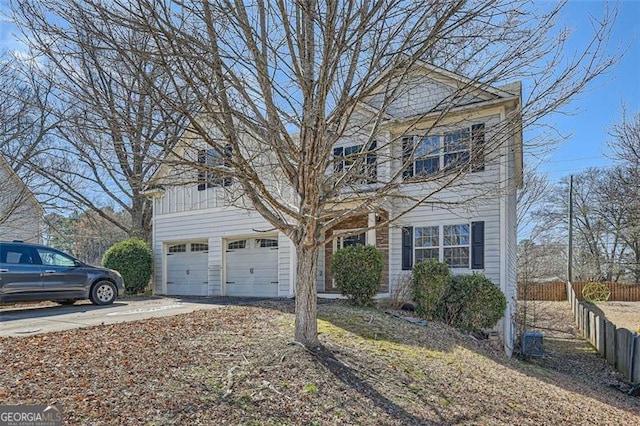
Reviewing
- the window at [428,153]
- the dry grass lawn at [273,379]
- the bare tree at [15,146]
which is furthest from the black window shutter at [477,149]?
the bare tree at [15,146]

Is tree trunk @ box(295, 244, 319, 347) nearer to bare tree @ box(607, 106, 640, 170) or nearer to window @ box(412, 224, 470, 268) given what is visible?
window @ box(412, 224, 470, 268)

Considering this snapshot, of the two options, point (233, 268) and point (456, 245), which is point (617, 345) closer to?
point (456, 245)

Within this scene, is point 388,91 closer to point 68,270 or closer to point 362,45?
point 362,45

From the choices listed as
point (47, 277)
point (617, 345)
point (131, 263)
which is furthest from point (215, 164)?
point (131, 263)

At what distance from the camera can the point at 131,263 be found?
51.8 ft

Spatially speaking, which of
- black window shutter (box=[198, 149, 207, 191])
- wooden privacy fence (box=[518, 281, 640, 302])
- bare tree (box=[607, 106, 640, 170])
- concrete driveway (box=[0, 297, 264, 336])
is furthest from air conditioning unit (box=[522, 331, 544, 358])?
wooden privacy fence (box=[518, 281, 640, 302])

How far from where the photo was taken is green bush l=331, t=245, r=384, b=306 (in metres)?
10.7

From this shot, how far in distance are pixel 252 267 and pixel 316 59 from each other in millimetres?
10556

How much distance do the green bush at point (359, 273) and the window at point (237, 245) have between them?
492 cm

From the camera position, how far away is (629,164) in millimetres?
14523

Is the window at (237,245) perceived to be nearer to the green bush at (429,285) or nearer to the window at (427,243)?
the window at (427,243)

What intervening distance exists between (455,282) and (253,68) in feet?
25.1

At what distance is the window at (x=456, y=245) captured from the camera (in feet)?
37.0

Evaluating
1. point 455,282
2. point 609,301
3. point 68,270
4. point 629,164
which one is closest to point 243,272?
point 68,270
